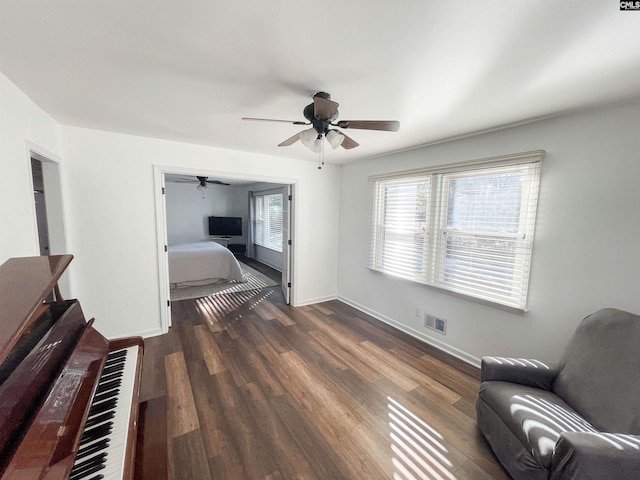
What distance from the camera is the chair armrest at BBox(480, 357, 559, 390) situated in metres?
1.76

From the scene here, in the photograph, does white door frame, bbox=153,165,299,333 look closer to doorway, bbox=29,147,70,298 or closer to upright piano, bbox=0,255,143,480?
doorway, bbox=29,147,70,298

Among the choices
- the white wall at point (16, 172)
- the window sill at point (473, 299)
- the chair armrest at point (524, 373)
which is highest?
the white wall at point (16, 172)

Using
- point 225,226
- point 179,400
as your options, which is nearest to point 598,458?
point 179,400

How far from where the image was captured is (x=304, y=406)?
6.59 feet

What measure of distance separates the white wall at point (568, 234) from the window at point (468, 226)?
11 cm

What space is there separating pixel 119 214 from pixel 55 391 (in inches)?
94.8

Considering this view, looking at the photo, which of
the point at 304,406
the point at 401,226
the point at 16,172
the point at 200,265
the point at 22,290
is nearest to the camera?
the point at 22,290

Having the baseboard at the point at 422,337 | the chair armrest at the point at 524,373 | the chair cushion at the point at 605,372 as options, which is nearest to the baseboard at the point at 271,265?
the baseboard at the point at 422,337

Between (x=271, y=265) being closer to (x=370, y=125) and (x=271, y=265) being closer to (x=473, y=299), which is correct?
(x=473, y=299)

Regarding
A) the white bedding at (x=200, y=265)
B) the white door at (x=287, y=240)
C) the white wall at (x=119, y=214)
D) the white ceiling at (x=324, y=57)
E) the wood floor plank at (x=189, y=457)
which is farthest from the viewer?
the white bedding at (x=200, y=265)

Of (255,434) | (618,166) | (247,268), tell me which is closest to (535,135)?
(618,166)

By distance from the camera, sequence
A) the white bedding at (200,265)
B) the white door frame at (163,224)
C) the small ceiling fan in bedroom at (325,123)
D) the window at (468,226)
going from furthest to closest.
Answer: the white bedding at (200,265) < the white door frame at (163,224) < the window at (468,226) < the small ceiling fan in bedroom at (325,123)

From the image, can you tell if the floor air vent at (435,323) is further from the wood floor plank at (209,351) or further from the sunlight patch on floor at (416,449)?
the wood floor plank at (209,351)

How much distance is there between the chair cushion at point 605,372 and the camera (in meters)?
1.39
